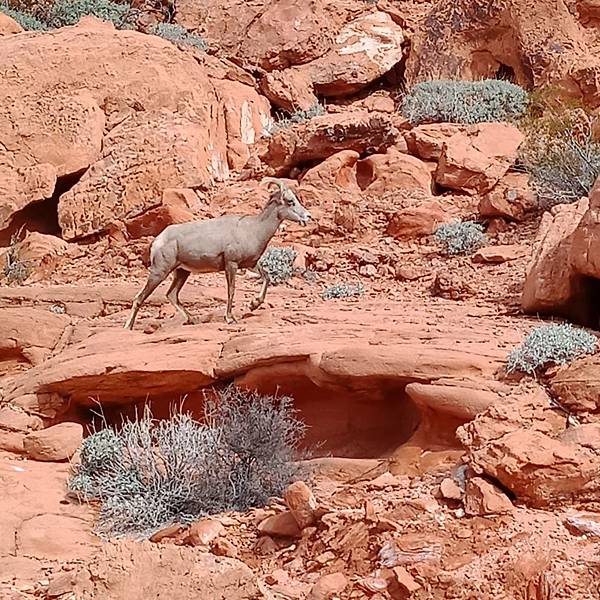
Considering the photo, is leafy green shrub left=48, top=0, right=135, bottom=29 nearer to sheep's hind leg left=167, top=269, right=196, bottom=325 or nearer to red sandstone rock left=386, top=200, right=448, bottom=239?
red sandstone rock left=386, top=200, right=448, bottom=239

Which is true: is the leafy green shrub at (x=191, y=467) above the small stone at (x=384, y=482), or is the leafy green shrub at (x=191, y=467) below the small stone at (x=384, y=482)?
below

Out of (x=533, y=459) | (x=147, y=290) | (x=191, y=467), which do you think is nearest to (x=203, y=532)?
(x=191, y=467)

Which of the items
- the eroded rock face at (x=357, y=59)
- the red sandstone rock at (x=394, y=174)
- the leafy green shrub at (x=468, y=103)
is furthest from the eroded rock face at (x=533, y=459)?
the eroded rock face at (x=357, y=59)

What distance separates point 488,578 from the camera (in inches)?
167

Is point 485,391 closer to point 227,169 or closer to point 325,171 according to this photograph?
point 325,171

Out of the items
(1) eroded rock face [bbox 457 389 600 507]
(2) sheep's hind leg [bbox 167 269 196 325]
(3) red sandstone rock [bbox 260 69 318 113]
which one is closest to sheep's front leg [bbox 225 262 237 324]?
(2) sheep's hind leg [bbox 167 269 196 325]

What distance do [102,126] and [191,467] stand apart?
908cm

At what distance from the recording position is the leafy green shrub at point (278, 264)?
10930mm

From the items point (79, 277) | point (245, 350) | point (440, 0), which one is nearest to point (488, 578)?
point (245, 350)

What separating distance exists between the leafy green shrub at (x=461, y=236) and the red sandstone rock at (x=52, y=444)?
5.22 meters

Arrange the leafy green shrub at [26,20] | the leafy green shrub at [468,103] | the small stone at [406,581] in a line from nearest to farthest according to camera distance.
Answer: the small stone at [406,581] → the leafy green shrub at [468,103] → the leafy green shrub at [26,20]

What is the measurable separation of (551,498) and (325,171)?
9125 millimetres

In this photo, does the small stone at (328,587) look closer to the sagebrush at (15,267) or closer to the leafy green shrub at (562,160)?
the leafy green shrub at (562,160)

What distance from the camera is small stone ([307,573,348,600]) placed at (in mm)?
4430
